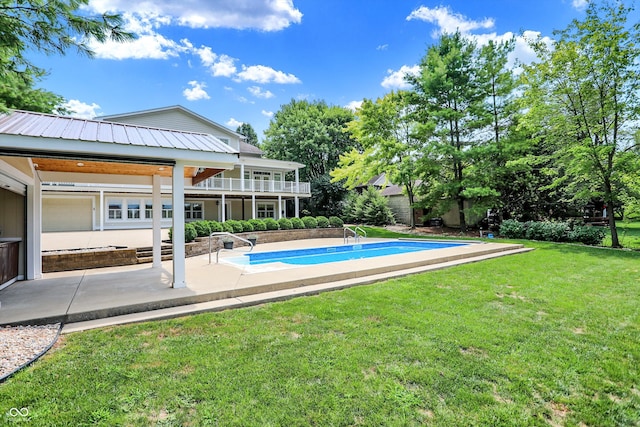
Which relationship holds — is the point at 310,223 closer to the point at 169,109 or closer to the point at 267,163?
the point at 267,163

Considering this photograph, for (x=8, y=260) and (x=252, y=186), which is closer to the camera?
(x=8, y=260)

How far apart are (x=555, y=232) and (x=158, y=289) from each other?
15.8 metres

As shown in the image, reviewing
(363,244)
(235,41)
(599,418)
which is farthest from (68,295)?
(235,41)

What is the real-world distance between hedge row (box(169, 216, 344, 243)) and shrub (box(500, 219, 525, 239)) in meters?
8.68

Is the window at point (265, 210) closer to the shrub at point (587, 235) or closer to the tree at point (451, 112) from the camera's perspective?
the tree at point (451, 112)

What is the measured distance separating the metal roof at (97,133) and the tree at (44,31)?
3.55 ft

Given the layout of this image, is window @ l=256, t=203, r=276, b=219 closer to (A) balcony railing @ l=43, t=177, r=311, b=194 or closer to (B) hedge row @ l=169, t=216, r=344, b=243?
(A) balcony railing @ l=43, t=177, r=311, b=194

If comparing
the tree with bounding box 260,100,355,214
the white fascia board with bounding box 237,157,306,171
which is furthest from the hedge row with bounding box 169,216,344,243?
the tree with bounding box 260,100,355,214

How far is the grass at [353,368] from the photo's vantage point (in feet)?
7.95

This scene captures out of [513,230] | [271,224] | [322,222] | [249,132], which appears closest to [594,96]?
[513,230]

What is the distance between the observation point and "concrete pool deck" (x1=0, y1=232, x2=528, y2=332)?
452 centimetres

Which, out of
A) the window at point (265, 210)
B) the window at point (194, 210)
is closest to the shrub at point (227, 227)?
the window at point (194, 210)

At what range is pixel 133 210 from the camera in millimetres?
21156

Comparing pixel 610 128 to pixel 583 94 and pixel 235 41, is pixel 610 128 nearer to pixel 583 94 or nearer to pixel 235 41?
pixel 583 94
